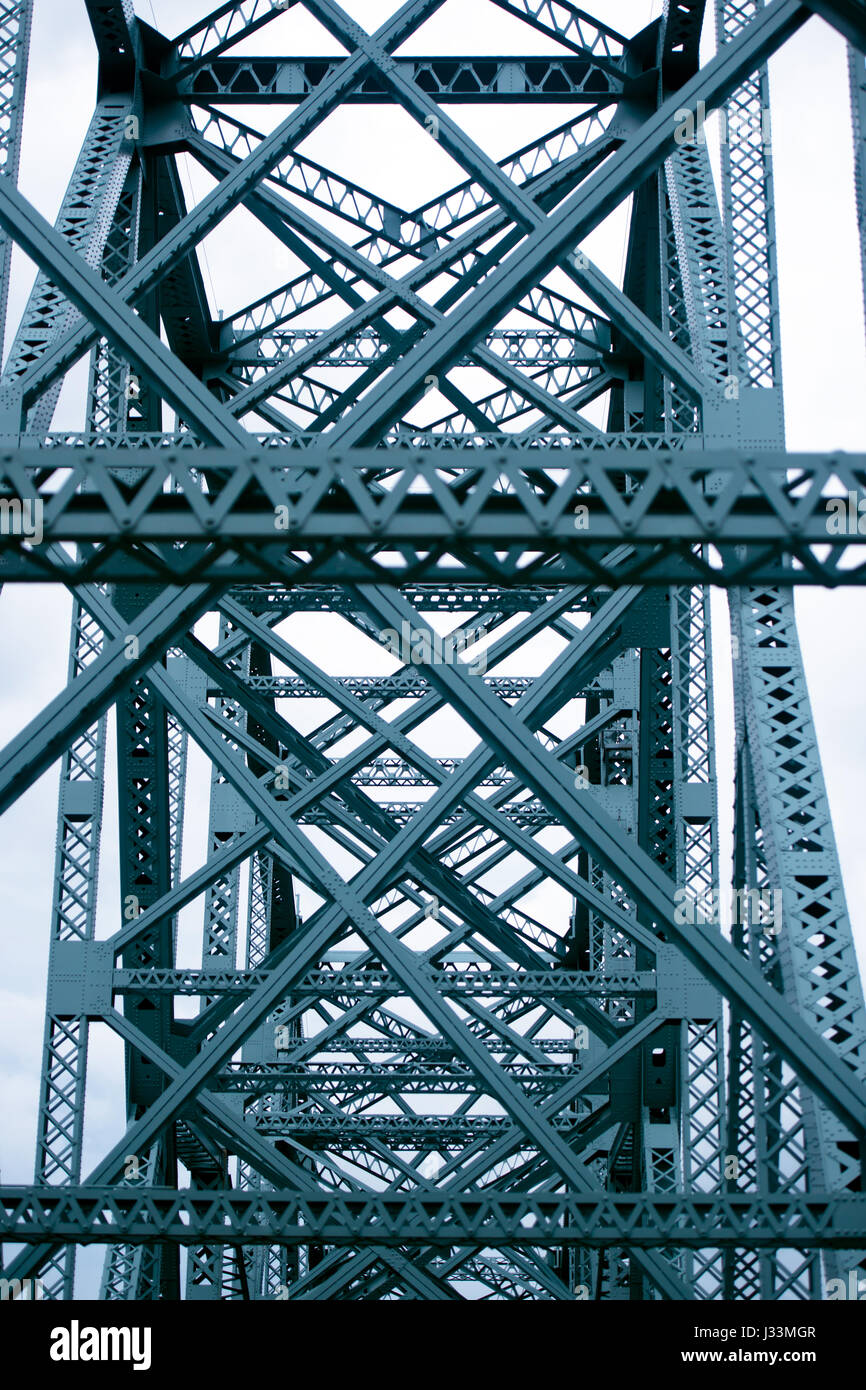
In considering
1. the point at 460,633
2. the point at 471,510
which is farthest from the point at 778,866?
the point at 460,633

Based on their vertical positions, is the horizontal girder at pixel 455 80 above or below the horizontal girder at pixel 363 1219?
above

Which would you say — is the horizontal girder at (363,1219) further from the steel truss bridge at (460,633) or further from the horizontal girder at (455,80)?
the horizontal girder at (455,80)

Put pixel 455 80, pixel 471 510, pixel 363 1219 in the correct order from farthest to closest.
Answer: pixel 455 80 < pixel 363 1219 < pixel 471 510

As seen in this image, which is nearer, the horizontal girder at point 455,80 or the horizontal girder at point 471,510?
the horizontal girder at point 471,510

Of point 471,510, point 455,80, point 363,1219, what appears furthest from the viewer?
point 455,80

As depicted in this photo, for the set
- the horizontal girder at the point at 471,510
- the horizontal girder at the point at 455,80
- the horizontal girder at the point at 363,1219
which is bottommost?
the horizontal girder at the point at 363,1219

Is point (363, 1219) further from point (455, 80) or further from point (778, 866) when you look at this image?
point (455, 80)

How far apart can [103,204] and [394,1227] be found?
1044 centimetres

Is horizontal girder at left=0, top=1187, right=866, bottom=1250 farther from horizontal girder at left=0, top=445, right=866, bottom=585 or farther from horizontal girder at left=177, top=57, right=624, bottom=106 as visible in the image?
horizontal girder at left=177, top=57, right=624, bottom=106

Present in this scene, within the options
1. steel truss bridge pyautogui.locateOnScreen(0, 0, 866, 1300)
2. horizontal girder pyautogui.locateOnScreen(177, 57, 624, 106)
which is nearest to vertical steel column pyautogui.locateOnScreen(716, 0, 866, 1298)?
steel truss bridge pyautogui.locateOnScreen(0, 0, 866, 1300)

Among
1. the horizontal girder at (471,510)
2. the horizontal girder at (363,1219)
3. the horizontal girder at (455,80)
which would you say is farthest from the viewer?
the horizontal girder at (455,80)

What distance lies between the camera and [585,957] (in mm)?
31094

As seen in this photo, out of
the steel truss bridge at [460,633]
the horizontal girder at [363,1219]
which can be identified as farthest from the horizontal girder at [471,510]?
the horizontal girder at [363,1219]

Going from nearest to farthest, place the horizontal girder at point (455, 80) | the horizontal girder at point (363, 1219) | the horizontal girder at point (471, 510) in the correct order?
the horizontal girder at point (471, 510) < the horizontal girder at point (363, 1219) < the horizontal girder at point (455, 80)
